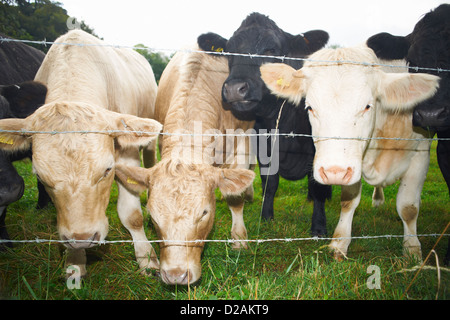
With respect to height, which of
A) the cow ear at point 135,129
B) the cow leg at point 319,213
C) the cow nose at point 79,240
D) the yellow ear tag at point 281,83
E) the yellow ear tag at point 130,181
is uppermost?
the yellow ear tag at point 281,83

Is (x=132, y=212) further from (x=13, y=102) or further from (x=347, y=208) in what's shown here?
(x=347, y=208)

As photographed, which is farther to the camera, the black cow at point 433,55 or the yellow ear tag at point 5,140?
the black cow at point 433,55

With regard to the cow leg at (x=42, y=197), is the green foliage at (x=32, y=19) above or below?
above

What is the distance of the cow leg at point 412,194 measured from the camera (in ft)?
10.6

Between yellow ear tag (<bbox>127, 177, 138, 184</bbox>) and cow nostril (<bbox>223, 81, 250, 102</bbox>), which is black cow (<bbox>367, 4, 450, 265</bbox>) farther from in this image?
yellow ear tag (<bbox>127, 177, 138, 184</bbox>)

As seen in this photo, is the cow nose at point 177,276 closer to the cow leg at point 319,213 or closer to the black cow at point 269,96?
the black cow at point 269,96

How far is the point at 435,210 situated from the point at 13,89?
217 inches

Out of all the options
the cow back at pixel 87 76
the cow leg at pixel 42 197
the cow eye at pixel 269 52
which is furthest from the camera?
the cow leg at pixel 42 197

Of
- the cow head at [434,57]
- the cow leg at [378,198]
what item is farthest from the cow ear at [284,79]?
the cow leg at [378,198]

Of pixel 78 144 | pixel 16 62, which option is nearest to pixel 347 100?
pixel 78 144

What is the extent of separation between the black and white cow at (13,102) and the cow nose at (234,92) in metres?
1.73

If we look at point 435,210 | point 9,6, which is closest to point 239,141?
point 435,210

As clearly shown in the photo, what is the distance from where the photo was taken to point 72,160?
2186 millimetres

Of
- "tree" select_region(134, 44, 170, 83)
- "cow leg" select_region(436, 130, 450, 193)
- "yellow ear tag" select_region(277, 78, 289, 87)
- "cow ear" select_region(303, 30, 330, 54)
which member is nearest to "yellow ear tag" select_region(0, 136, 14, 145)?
"yellow ear tag" select_region(277, 78, 289, 87)
